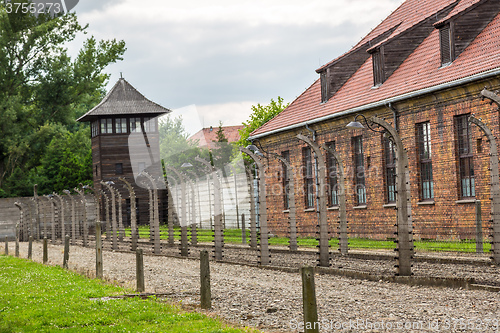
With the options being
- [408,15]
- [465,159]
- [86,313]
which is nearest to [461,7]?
[465,159]

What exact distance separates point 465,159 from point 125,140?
38.2m

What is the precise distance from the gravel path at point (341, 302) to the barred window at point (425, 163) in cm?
895

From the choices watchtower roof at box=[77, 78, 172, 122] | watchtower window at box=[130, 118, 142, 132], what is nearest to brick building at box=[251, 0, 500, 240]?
watchtower roof at box=[77, 78, 172, 122]

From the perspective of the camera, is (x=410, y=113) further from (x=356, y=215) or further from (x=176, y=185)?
(x=176, y=185)

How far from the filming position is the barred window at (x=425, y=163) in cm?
2619

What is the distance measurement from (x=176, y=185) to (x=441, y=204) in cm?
1017

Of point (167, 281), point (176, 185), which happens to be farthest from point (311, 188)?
→ point (167, 281)

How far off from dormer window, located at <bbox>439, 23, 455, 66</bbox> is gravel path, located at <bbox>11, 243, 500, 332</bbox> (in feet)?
34.0

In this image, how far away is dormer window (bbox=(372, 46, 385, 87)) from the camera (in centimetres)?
2967

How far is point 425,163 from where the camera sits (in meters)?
26.5

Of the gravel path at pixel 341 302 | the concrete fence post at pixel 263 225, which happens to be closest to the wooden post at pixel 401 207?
the gravel path at pixel 341 302

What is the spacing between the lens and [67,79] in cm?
6147

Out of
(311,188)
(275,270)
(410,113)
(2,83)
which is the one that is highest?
(2,83)

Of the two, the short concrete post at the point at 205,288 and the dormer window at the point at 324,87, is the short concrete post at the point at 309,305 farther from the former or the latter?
the dormer window at the point at 324,87
